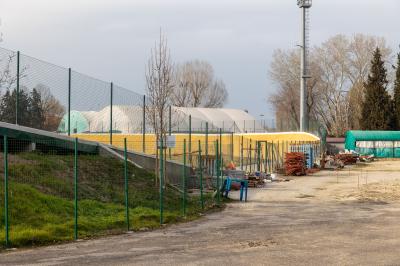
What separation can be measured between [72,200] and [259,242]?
6.33 m

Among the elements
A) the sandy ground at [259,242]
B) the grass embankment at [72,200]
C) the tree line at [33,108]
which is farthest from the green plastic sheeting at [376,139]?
the tree line at [33,108]

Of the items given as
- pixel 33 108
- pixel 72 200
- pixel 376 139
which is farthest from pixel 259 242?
pixel 376 139

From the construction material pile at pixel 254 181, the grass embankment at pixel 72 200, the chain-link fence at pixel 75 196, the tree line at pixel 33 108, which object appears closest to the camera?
the chain-link fence at pixel 75 196

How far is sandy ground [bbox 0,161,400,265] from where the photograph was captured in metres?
10.6

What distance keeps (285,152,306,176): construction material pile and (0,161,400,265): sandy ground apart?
1730 cm

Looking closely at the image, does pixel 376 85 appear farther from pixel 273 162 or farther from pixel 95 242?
pixel 95 242

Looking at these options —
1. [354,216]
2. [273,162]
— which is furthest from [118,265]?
[273,162]

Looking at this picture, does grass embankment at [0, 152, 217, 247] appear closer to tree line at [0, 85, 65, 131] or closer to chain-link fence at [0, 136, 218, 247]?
chain-link fence at [0, 136, 218, 247]

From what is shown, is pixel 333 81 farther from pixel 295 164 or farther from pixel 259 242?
pixel 259 242

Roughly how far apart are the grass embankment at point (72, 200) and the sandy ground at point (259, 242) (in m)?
0.85

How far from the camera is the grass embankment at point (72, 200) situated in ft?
44.6

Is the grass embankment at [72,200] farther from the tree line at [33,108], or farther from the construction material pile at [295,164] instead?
the construction material pile at [295,164]

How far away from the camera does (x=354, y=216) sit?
18047 millimetres

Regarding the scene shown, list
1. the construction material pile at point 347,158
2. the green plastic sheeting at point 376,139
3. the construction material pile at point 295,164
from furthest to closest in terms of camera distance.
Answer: the green plastic sheeting at point 376,139, the construction material pile at point 347,158, the construction material pile at point 295,164
